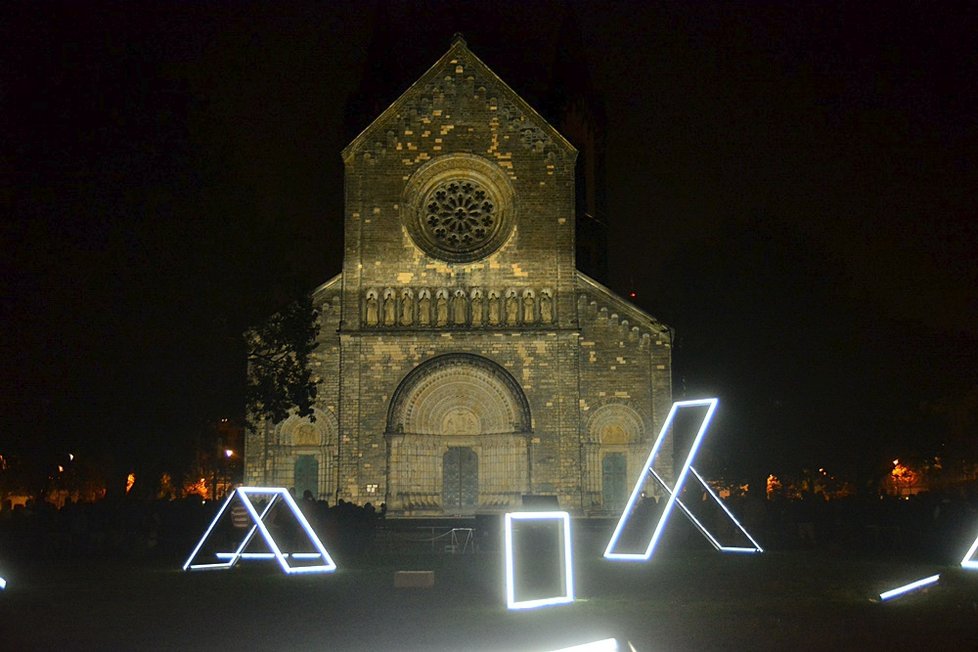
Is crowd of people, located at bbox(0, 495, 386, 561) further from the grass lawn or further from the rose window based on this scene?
the rose window

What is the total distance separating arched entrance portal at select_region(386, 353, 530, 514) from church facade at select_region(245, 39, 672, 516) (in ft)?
0.16

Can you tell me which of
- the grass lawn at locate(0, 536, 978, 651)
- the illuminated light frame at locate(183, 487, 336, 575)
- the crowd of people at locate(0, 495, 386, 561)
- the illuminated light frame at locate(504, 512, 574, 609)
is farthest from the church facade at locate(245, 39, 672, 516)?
the illuminated light frame at locate(504, 512, 574, 609)

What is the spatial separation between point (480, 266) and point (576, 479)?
8.06 metres

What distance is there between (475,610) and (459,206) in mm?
27211

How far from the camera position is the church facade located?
41.3 metres

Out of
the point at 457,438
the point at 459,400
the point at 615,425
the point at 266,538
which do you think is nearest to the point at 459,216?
the point at 459,400

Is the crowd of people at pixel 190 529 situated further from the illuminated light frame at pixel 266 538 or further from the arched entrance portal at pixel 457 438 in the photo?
the arched entrance portal at pixel 457 438

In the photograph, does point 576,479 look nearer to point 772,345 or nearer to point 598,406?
point 598,406

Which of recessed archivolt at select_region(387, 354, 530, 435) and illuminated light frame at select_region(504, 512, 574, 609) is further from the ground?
recessed archivolt at select_region(387, 354, 530, 435)

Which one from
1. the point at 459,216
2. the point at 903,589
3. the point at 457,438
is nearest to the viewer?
the point at 903,589

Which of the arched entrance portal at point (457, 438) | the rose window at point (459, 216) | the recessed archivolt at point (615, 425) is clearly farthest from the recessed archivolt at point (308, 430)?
the recessed archivolt at point (615, 425)

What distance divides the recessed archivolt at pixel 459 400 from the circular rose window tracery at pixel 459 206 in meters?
4.14

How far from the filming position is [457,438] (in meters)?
42.2

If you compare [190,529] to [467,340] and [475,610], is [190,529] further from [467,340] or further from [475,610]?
[475,610]
